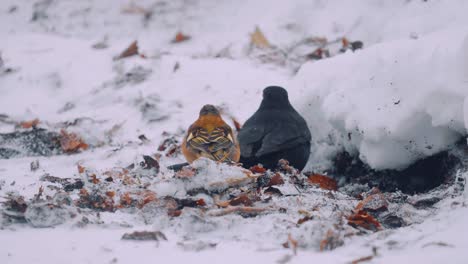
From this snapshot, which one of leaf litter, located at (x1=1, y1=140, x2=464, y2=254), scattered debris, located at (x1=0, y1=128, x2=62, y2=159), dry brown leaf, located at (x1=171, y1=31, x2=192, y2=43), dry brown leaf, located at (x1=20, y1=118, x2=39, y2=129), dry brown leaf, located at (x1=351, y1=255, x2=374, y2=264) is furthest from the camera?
dry brown leaf, located at (x1=171, y1=31, x2=192, y2=43)

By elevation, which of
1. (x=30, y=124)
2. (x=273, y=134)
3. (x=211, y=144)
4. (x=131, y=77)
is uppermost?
(x=131, y=77)

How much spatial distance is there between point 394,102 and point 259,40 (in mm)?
4257

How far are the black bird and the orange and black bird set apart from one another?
0.79 ft

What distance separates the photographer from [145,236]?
13.3 feet

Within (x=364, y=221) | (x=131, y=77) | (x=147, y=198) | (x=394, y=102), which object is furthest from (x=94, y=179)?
(x=131, y=77)

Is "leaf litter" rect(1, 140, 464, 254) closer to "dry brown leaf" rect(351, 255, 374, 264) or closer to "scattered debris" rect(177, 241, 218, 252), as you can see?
"scattered debris" rect(177, 241, 218, 252)

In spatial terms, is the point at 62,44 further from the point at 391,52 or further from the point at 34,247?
the point at 34,247

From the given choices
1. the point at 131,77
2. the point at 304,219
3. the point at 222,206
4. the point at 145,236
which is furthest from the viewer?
the point at 131,77

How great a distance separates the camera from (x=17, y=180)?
632 cm

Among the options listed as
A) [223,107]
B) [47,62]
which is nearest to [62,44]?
[47,62]

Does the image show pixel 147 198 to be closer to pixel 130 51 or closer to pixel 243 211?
pixel 243 211

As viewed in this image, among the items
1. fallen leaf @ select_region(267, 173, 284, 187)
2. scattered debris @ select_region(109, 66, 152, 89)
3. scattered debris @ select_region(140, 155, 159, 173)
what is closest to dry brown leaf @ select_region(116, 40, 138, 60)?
scattered debris @ select_region(109, 66, 152, 89)

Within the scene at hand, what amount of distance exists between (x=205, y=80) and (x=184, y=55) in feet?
3.74

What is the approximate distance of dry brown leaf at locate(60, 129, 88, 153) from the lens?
7.86 m
